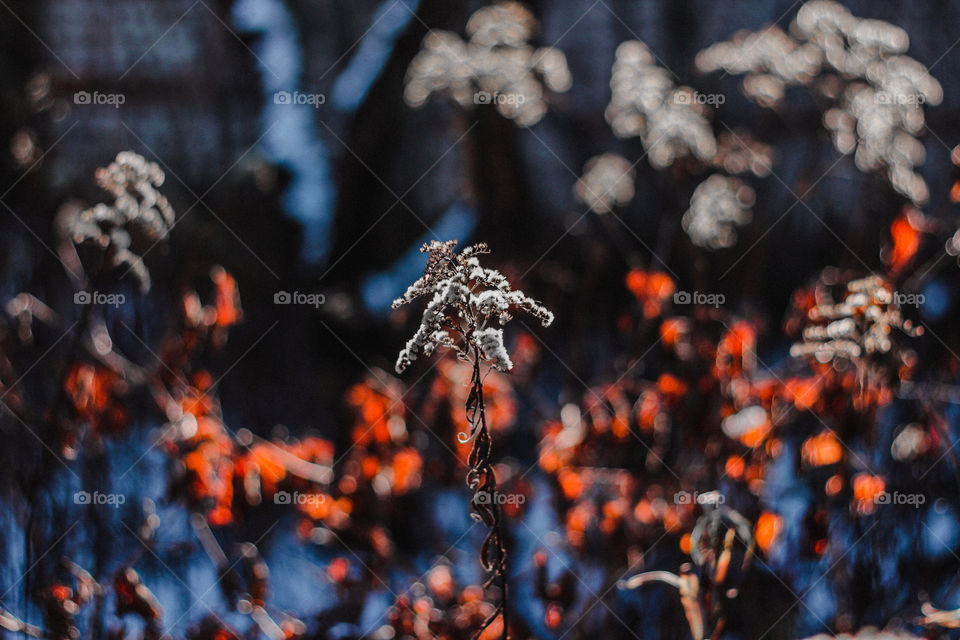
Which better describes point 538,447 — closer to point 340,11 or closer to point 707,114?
point 707,114

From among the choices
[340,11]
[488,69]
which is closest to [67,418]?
[340,11]

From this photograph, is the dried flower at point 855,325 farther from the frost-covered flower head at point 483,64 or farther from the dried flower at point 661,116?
the frost-covered flower head at point 483,64

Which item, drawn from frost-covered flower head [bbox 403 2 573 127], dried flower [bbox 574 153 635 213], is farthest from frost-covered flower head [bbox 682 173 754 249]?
frost-covered flower head [bbox 403 2 573 127]

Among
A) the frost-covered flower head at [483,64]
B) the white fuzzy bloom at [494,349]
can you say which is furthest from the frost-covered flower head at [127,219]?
the white fuzzy bloom at [494,349]

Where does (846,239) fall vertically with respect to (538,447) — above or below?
above

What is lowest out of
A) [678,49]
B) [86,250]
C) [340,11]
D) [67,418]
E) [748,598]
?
[748,598]

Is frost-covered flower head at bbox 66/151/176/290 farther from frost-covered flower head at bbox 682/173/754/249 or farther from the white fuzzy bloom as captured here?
frost-covered flower head at bbox 682/173/754/249

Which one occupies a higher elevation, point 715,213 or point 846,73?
point 846,73

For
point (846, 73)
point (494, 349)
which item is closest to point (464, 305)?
point (494, 349)

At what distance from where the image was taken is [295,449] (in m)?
2.31

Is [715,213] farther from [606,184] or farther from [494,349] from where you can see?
[494,349]

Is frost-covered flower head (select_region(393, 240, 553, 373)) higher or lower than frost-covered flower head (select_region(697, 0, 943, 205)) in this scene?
lower

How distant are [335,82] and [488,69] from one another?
1.59ft

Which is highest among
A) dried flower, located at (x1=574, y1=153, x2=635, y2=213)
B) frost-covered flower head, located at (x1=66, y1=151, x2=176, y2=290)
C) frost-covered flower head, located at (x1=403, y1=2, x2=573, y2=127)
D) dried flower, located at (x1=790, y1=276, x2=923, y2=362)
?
frost-covered flower head, located at (x1=403, y1=2, x2=573, y2=127)
